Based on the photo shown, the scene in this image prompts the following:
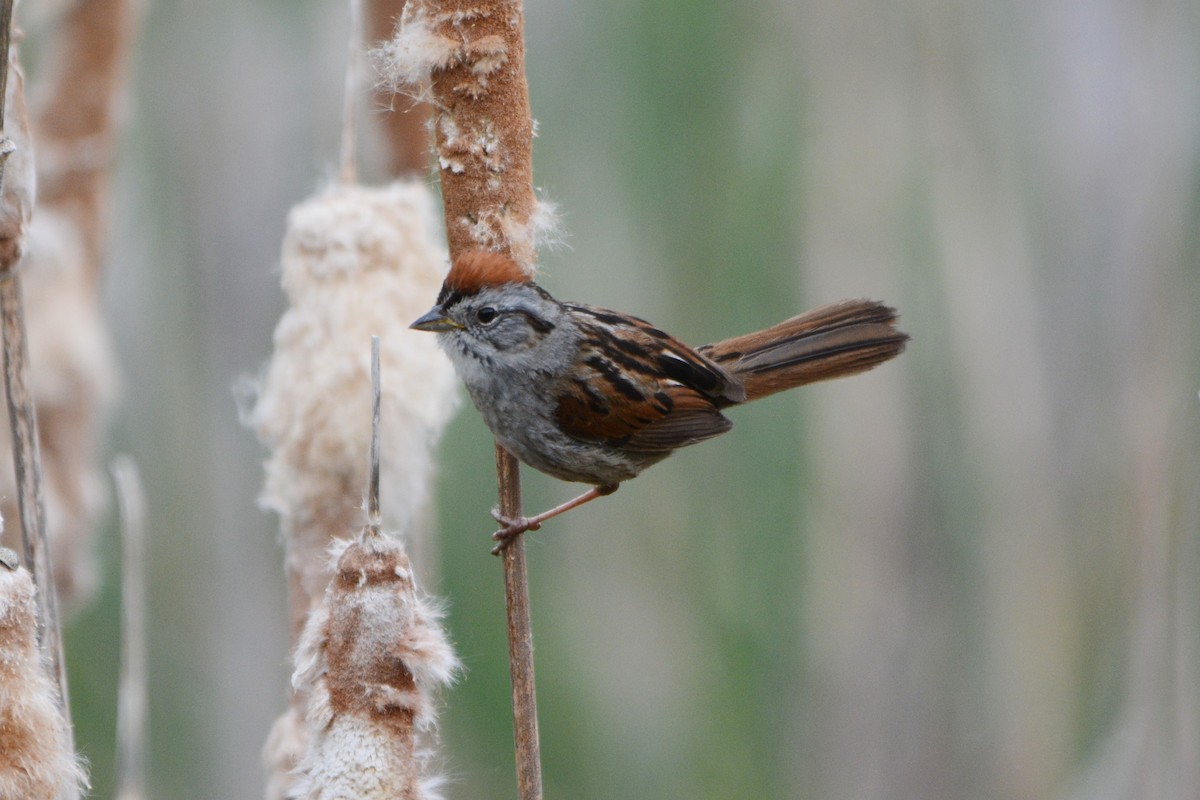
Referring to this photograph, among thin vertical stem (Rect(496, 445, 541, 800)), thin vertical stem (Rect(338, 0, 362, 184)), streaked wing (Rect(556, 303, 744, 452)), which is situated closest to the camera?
thin vertical stem (Rect(496, 445, 541, 800))

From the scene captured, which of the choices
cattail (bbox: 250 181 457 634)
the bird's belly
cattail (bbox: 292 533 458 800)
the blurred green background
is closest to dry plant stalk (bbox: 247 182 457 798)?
cattail (bbox: 250 181 457 634)

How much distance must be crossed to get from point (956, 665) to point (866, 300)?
3.74 feet

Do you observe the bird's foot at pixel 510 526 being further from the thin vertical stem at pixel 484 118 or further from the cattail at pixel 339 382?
the cattail at pixel 339 382

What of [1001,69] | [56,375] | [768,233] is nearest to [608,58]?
[768,233]

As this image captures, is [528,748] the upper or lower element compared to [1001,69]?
lower

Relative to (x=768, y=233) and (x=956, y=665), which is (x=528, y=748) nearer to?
(x=956, y=665)

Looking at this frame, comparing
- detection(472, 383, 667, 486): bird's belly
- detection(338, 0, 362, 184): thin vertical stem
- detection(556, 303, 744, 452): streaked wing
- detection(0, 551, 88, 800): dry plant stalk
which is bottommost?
detection(0, 551, 88, 800): dry plant stalk

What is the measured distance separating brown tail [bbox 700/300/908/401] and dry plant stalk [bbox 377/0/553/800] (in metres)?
0.87

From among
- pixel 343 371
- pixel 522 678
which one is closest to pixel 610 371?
pixel 343 371

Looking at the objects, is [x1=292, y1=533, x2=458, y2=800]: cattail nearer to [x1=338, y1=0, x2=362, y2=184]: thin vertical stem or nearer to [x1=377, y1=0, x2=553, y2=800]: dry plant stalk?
[x1=377, y1=0, x2=553, y2=800]: dry plant stalk

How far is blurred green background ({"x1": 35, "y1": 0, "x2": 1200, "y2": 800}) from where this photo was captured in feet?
8.97

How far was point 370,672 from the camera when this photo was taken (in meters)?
1.29

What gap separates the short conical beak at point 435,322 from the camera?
1879 mm

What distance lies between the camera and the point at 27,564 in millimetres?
1506
